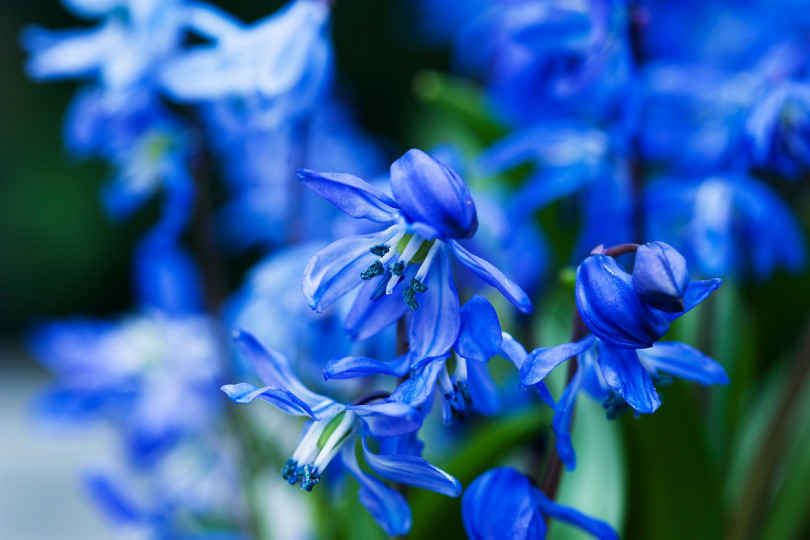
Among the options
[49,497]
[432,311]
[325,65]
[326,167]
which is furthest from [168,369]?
[49,497]

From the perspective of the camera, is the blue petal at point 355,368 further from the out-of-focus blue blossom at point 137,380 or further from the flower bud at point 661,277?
the out-of-focus blue blossom at point 137,380

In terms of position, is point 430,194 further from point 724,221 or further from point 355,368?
point 724,221

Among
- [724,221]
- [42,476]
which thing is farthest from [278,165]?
[42,476]

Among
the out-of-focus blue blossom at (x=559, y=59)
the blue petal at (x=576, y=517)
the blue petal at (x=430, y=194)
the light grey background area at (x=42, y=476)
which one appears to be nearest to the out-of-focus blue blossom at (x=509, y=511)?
the blue petal at (x=576, y=517)

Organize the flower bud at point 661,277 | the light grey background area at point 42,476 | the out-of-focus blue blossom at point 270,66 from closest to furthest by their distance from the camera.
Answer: the flower bud at point 661,277
the out-of-focus blue blossom at point 270,66
the light grey background area at point 42,476

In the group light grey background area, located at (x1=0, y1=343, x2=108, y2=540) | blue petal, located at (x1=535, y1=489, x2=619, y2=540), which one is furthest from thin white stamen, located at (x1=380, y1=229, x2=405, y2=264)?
light grey background area, located at (x1=0, y1=343, x2=108, y2=540)

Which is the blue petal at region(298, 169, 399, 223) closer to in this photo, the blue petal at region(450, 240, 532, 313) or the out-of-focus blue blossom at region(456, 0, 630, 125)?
the blue petal at region(450, 240, 532, 313)

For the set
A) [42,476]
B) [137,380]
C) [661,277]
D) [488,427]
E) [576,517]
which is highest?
[661,277]
